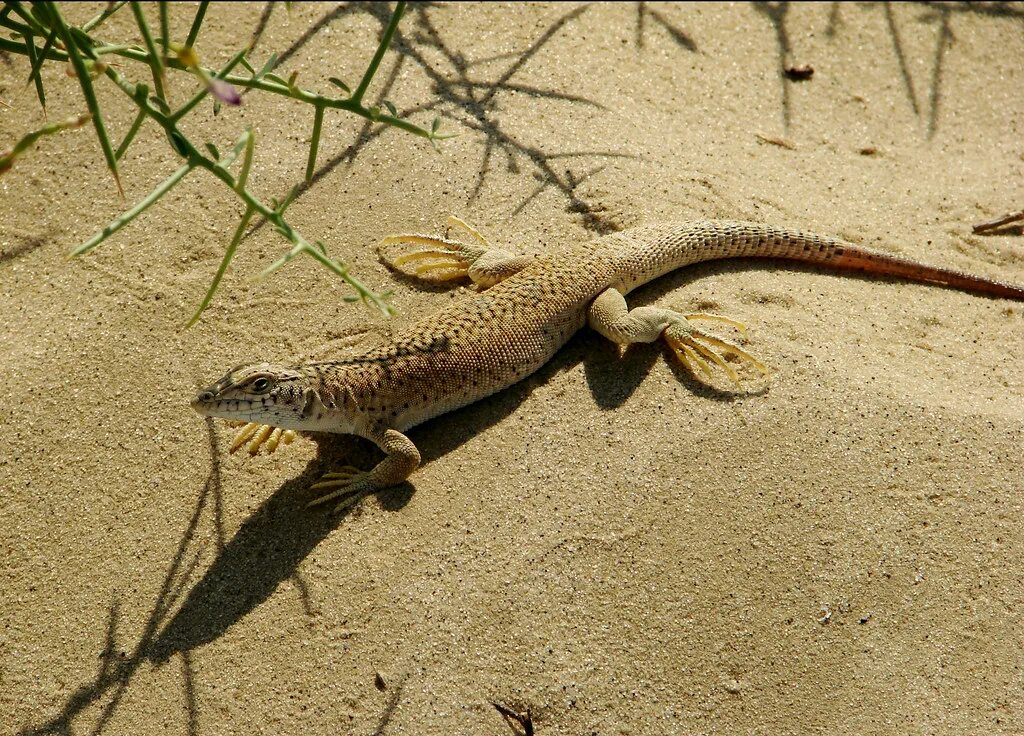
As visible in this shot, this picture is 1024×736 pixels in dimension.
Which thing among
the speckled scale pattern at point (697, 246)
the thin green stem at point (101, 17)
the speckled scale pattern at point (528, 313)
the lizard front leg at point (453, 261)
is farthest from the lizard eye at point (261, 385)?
the speckled scale pattern at point (697, 246)

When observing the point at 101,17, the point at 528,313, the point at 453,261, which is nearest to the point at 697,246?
the point at 528,313

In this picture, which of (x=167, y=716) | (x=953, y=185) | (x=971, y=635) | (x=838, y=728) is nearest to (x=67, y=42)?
(x=167, y=716)

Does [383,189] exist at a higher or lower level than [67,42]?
lower

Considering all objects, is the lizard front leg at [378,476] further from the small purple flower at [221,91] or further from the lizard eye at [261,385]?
the small purple flower at [221,91]

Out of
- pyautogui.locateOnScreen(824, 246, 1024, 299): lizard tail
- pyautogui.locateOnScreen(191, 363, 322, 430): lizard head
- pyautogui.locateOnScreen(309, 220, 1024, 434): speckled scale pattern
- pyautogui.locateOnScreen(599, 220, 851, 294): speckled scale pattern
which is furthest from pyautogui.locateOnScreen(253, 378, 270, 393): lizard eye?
pyautogui.locateOnScreen(824, 246, 1024, 299): lizard tail

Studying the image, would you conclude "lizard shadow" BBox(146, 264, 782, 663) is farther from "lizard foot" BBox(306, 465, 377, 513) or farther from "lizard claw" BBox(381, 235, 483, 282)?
"lizard claw" BBox(381, 235, 483, 282)

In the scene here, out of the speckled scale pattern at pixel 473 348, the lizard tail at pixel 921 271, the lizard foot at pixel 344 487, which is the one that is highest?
the speckled scale pattern at pixel 473 348

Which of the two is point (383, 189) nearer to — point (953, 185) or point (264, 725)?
point (264, 725)

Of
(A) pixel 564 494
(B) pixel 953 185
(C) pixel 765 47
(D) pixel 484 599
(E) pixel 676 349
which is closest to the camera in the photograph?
(D) pixel 484 599

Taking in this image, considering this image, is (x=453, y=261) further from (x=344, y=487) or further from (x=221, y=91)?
(x=221, y=91)
